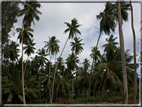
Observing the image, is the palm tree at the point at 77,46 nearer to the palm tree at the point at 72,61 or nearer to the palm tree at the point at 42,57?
the palm tree at the point at 72,61

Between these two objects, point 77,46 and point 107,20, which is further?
point 77,46

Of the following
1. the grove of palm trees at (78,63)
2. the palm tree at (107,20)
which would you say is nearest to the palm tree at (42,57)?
the grove of palm trees at (78,63)

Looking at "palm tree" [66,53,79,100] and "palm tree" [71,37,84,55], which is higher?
"palm tree" [71,37,84,55]

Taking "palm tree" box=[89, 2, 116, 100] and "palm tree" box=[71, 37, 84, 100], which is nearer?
"palm tree" box=[89, 2, 116, 100]

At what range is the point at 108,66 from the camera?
16.6 meters

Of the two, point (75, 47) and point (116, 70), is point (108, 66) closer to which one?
point (116, 70)

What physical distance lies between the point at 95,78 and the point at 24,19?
13906mm

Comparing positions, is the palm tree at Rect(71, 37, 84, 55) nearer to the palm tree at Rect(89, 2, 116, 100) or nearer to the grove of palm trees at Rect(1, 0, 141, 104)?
the grove of palm trees at Rect(1, 0, 141, 104)

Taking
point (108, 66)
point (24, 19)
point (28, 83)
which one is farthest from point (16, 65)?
point (108, 66)

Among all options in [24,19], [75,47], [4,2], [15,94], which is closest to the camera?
[4,2]

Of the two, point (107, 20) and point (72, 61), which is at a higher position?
point (107, 20)

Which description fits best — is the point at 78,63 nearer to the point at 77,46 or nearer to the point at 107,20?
the point at 77,46

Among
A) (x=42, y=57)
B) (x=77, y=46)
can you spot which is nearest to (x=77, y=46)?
(x=77, y=46)

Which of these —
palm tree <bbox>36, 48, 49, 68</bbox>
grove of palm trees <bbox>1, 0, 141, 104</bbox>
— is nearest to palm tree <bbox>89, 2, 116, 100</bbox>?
grove of palm trees <bbox>1, 0, 141, 104</bbox>
